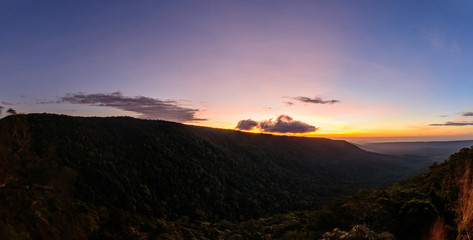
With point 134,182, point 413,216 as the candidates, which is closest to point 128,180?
point 134,182

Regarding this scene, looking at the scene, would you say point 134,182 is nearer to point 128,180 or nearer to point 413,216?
point 128,180

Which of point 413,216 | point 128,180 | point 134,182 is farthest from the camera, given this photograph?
point 134,182

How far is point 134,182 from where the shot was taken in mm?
44438

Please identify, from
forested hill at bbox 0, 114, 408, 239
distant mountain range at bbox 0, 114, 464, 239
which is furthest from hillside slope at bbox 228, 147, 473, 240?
forested hill at bbox 0, 114, 408, 239

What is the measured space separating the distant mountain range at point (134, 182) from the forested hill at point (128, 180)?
0.05 meters

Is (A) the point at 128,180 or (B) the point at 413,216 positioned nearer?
(B) the point at 413,216

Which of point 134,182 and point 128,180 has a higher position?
point 128,180

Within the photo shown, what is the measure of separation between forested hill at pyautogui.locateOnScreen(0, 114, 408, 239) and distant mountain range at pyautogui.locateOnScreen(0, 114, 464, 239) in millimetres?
53

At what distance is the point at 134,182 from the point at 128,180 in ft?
4.19

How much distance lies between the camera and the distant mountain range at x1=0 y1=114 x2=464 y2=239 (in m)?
9.46

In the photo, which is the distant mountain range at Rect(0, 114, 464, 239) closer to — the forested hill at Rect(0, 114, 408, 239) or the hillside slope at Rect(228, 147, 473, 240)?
the forested hill at Rect(0, 114, 408, 239)

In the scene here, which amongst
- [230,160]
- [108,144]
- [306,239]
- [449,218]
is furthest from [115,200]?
[230,160]

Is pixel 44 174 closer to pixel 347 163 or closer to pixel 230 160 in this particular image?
pixel 230 160

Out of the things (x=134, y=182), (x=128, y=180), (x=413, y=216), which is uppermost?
(x=413, y=216)
